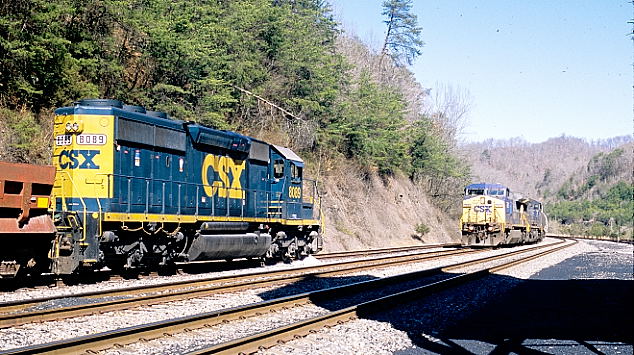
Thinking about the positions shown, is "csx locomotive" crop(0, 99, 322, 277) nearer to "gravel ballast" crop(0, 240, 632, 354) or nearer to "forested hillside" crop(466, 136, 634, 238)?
"gravel ballast" crop(0, 240, 632, 354)

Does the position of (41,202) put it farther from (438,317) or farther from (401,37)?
(401,37)

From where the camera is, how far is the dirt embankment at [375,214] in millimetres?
33781

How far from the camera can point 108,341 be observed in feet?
23.6

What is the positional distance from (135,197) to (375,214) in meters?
26.7

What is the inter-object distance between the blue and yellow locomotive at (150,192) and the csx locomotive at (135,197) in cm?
2

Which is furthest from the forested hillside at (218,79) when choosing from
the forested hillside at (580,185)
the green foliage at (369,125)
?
the forested hillside at (580,185)

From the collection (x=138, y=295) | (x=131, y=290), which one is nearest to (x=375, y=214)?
(x=131, y=290)

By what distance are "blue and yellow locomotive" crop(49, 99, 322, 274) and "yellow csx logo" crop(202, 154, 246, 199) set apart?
28 mm

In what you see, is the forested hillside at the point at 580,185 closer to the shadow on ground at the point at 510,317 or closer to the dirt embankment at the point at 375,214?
the dirt embankment at the point at 375,214

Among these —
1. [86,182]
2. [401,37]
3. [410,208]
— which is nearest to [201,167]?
[86,182]

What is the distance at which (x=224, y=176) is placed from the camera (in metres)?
18.2

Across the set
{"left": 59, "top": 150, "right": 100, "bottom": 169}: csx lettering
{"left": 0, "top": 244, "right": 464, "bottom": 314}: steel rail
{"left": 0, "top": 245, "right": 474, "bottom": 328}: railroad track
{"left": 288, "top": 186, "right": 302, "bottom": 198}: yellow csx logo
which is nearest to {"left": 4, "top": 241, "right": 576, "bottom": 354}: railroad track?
{"left": 0, "top": 245, "right": 474, "bottom": 328}: railroad track

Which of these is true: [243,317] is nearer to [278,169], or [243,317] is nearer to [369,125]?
[278,169]

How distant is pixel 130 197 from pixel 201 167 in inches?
116
